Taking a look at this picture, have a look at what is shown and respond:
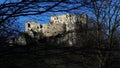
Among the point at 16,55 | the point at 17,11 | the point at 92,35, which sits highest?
the point at 17,11

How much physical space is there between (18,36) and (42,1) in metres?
2.08

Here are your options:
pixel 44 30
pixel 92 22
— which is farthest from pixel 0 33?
pixel 92 22

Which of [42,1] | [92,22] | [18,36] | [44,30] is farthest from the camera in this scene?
[92,22]

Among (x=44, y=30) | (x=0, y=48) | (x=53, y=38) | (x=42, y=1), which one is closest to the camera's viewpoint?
(x=42, y=1)

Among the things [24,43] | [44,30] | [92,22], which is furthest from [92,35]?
[24,43]

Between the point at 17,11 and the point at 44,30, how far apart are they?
4385 mm

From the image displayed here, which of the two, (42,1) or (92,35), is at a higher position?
(42,1)

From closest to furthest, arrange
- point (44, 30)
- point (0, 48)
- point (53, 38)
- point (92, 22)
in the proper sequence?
point (0, 48)
point (53, 38)
point (44, 30)
point (92, 22)

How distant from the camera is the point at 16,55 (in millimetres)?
12047

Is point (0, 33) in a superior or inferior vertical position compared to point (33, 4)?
inferior

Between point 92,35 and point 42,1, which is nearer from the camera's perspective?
point 42,1

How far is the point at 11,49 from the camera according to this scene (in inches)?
466

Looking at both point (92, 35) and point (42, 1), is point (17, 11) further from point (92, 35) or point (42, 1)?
point (92, 35)

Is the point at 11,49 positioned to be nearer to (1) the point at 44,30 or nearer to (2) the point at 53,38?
(2) the point at 53,38
